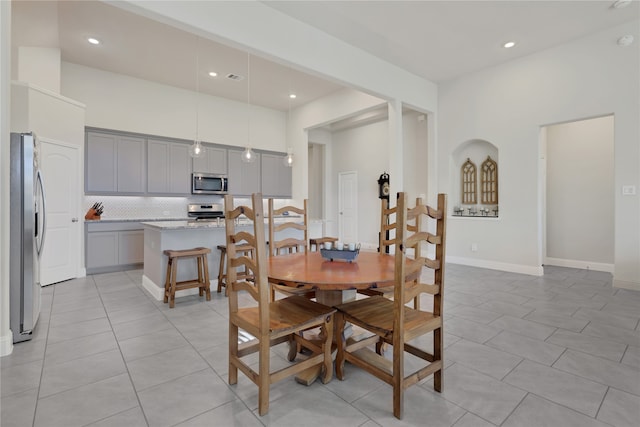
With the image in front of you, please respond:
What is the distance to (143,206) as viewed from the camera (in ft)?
19.2

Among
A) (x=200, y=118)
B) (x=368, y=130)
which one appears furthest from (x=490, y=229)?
(x=200, y=118)

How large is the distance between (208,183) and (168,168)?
79cm

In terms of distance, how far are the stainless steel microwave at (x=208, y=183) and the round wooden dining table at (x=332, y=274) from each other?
4330 millimetres

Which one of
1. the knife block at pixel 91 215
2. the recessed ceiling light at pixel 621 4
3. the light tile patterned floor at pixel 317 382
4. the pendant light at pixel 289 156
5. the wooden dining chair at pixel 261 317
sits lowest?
the light tile patterned floor at pixel 317 382

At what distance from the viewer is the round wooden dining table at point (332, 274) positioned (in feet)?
5.38

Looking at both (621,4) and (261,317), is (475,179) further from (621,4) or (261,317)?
(261,317)

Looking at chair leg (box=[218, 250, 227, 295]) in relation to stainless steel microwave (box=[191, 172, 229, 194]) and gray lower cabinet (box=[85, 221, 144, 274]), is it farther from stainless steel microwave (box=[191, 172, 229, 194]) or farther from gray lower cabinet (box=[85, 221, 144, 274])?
stainless steel microwave (box=[191, 172, 229, 194])

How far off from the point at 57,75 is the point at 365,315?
18.3 feet

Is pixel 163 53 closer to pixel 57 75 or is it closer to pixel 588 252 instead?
pixel 57 75

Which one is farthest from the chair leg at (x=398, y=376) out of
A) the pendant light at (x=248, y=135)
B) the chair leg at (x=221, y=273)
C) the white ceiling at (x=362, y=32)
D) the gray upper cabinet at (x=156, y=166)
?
the gray upper cabinet at (x=156, y=166)

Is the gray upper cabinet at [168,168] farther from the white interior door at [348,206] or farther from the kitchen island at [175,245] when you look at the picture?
the white interior door at [348,206]

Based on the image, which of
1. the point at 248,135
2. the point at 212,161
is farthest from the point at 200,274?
the point at 248,135

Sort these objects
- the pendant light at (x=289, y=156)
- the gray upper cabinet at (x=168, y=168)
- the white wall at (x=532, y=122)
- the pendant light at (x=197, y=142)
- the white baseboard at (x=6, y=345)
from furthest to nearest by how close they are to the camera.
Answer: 1. the gray upper cabinet at (x=168, y=168)
2. the pendant light at (x=289, y=156)
3. the pendant light at (x=197, y=142)
4. the white wall at (x=532, y=122)
5. the white baseboard at (x=6, y=345)

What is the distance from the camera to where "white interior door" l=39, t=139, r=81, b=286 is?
4.22 m
